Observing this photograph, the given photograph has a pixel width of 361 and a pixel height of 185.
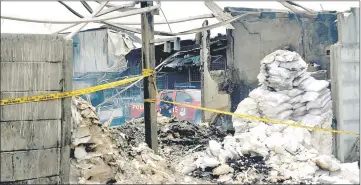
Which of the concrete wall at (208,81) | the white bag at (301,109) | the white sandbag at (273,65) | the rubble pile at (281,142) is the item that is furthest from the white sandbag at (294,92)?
→ the concrete wall at (208,81)

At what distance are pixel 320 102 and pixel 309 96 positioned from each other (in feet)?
0.63

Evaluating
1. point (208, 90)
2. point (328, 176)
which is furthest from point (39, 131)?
point (208, 90)

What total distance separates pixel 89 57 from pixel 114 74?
0.99 metres

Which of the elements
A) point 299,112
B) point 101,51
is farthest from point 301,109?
point 101,51

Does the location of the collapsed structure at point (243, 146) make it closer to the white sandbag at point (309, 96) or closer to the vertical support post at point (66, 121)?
the white sandbag at point (309, 96)

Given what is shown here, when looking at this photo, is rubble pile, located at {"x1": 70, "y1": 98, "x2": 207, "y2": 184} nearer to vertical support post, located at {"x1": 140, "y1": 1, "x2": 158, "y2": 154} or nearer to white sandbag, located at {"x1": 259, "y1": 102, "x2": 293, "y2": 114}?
vertical support post, located at {"x1": 140, "y1": 1, "x2": 158, "y2": 154}

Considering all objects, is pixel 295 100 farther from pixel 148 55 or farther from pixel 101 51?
pixel 101 51

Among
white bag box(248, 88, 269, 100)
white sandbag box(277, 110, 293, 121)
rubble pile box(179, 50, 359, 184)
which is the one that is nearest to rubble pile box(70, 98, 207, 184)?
rubble pile box(179, 50, 359, 184)

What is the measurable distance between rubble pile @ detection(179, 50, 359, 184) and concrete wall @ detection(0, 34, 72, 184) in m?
2.02

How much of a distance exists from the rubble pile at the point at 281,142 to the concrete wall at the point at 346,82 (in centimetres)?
35

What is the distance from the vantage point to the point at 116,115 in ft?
39.9

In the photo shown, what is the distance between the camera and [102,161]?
4395 mm

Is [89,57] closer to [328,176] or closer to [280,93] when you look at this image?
[280,93]

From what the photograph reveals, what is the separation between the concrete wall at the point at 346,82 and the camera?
5883mm
